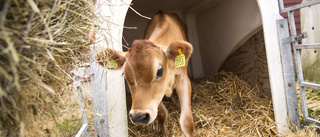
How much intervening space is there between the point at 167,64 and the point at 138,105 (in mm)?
711

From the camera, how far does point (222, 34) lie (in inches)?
203

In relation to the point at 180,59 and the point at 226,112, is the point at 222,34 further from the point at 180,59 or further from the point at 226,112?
the point at 180,59

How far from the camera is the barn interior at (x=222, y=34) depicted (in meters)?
4.23

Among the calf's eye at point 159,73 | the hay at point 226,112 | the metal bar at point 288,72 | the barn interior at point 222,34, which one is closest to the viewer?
the calf's eye at point 159,73

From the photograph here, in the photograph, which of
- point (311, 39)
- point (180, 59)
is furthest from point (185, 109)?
point (311, 39)

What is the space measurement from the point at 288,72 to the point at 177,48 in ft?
5.02

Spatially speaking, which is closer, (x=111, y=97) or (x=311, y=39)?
(x=111, y=97)

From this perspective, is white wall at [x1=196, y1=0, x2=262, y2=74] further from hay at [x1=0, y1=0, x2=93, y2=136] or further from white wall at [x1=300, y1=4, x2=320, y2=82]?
hay at [x1=0, y1=0, x2=93, y2=136]

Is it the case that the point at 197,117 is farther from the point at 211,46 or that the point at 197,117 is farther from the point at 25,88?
the point at 25,88

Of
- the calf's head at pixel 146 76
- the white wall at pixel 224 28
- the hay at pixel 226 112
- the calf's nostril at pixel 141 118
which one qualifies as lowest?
the hay at pixel 226 112

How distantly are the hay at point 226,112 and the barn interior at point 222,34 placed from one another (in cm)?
36

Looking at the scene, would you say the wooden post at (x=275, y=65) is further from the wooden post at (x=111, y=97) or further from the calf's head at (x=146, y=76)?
the wooden post at (x=111, y=97)

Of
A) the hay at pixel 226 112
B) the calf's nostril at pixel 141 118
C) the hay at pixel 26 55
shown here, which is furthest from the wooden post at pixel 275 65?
the hay at pixel 26 55

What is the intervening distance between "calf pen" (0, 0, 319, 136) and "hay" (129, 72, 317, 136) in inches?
0.5
